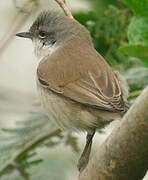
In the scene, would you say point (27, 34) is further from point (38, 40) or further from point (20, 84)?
point (20, 84)

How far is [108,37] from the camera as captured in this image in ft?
15.4

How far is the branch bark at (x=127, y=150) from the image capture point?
2.44 meters

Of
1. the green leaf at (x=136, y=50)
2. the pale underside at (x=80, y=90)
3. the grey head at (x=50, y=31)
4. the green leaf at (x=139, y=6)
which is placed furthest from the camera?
the grey head at (x=50, y=31)

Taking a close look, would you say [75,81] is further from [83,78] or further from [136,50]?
[136,50]

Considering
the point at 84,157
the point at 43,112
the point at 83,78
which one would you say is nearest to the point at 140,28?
the point at 83,78

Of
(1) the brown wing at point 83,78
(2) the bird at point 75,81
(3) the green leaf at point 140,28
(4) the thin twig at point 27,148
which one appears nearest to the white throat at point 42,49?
(2) the bird at point 75,81

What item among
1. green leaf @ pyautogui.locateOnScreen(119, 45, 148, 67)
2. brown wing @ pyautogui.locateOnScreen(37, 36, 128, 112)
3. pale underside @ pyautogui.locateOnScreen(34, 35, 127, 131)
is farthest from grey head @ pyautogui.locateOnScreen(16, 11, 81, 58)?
green leaf @ pyautogui.locateOnScreen(119, 45, 148, 67)

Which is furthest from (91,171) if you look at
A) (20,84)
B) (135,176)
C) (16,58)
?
(16,58)

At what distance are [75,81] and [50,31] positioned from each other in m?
1.08

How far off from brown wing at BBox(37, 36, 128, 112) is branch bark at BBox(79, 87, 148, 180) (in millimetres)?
870

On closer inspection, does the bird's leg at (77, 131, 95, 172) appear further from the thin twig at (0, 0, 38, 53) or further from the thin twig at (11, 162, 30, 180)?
the thin twig at (0, 0, 38, 53)

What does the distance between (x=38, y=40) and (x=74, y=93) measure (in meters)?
1.27

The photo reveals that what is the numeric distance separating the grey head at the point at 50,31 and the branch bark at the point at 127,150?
89.2 inches

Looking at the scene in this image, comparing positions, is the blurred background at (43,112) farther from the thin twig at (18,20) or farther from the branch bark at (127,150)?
the branch bark at (127,150)
